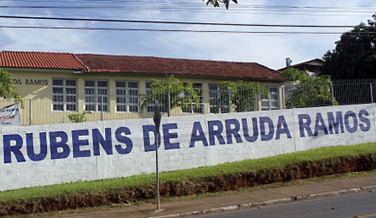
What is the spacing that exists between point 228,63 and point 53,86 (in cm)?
1342

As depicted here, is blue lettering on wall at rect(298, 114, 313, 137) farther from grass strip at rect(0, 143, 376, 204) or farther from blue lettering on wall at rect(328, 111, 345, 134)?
blue lettering on wall at rect(328, 111, 345, 134)

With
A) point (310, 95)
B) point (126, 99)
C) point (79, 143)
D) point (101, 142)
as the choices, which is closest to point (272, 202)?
point (101, 142)

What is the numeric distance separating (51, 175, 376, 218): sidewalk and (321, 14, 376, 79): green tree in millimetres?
21760

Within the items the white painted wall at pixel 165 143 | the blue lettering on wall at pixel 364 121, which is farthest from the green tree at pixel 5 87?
the blue lettering on wall at pixel 364 121

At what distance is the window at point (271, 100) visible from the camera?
693 inches

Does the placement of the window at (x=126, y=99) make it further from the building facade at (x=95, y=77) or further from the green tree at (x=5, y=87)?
the green tree at (x=5, y=87)

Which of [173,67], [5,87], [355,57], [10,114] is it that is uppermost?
[355,57]

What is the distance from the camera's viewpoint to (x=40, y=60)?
77.8ft

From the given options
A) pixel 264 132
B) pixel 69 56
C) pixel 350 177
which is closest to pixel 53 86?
pixel 69 56

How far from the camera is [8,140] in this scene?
1235cm

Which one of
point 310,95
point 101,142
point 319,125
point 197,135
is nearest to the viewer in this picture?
point 101,142

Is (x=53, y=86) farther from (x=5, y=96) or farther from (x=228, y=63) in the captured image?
(x=228, y=63)

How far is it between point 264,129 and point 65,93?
490 inches

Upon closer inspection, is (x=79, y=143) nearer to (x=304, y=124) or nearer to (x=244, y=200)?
(x=244, y=200)
